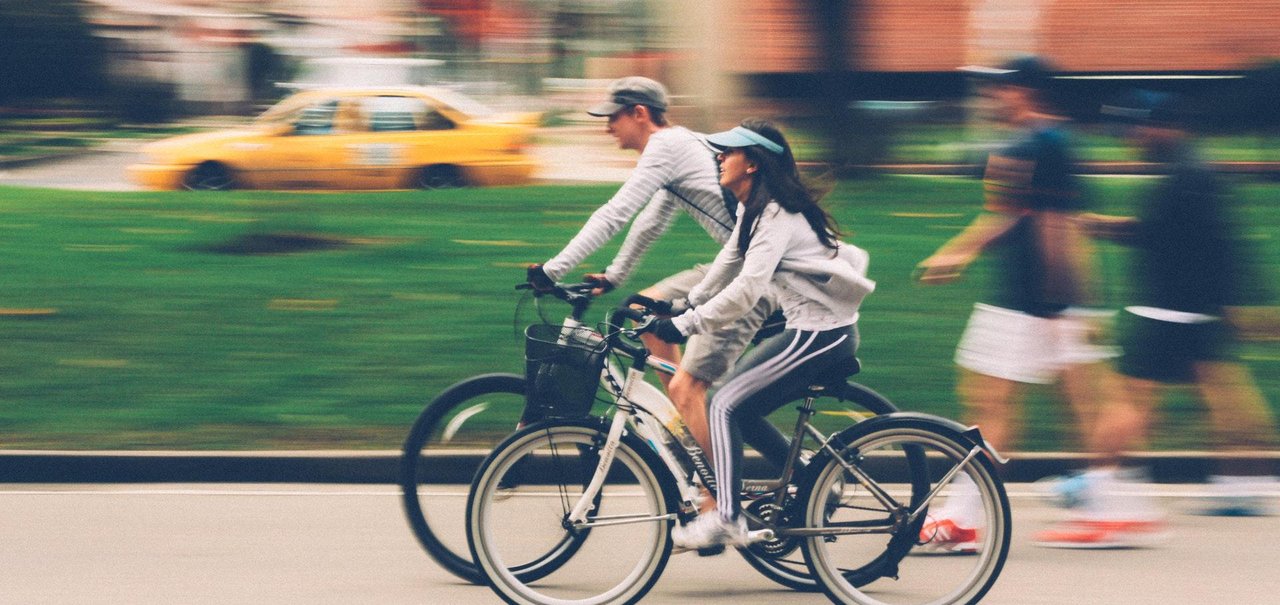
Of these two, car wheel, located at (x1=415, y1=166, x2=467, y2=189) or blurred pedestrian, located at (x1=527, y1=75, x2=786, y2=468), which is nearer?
blurred pedestrian, located at (x1=527, y1=75, x2=786, y2=468)

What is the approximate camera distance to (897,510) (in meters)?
4.55

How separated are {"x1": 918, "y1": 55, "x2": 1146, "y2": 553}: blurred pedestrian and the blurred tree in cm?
669

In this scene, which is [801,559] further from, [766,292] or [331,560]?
[331,560]

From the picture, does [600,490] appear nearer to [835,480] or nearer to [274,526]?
[835,480]

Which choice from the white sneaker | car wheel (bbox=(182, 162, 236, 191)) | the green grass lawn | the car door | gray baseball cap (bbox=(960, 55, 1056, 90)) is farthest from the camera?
the car door

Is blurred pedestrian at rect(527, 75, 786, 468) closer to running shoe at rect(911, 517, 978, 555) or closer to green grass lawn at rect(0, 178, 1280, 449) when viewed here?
running shoe at rect(911, 517, 978, 555)

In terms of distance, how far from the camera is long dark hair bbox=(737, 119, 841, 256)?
4465 mm

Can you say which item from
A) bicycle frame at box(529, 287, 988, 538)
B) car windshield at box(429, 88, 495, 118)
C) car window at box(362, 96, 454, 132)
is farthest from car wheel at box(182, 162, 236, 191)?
bicycle frame at box(529, 287, 988, 538)

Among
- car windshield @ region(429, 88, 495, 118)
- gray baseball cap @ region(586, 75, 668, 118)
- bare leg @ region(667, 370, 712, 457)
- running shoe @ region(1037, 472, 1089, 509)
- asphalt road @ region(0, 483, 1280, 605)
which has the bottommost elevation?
asphalt road @ region(0, 483, 1280, 605)

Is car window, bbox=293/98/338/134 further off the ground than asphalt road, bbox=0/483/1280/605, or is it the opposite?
car window, bbox=293/98/338/134

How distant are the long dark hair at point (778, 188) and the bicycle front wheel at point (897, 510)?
0.62 m

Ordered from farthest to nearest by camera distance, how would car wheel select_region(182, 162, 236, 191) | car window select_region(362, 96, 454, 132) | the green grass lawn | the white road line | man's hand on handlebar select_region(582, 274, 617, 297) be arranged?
car window select_region(362, 96, 454, 132) → car wheel select_region(182, 162, 236, 191) → the green grass lawn → the white road line → man's hand on handlebar select_region(582, 274, 617, 297)

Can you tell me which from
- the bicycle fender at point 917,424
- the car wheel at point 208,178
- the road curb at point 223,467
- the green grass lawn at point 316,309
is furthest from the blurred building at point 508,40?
the bicycle fender at point 917,424

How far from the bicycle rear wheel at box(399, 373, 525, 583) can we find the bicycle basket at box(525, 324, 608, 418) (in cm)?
23
